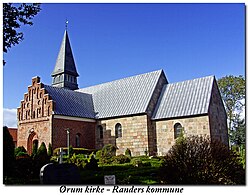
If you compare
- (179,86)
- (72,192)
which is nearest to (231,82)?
(179,86)

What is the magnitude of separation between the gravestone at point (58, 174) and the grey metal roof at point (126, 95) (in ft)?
41.9

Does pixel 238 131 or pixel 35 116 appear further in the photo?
pixel 238 131

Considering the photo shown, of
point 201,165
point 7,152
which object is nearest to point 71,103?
point 7,152

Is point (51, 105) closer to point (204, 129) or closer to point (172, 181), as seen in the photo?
point (204, 129)

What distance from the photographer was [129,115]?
21797 mm

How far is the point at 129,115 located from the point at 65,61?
50.2 ft

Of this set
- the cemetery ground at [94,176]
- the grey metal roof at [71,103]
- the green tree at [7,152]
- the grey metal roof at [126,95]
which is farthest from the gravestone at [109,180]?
the grey metal roof at [71,103]

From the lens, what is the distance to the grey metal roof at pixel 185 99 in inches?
779

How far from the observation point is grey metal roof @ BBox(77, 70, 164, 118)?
22047 mm

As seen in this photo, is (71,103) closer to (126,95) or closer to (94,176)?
(126,95)

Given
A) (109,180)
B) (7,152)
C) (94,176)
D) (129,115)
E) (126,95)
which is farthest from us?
(126,95)

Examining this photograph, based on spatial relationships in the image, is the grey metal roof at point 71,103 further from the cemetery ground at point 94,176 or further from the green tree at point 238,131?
the green tree at point 238,131

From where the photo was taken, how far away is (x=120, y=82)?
2514 cm

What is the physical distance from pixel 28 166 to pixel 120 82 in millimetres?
14688
